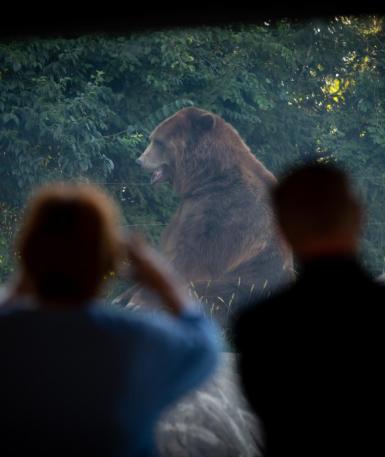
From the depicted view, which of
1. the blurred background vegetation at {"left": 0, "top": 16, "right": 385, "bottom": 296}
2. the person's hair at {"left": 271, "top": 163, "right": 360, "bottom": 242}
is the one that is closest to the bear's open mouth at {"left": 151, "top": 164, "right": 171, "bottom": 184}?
the blurred background vegetation at {"left": 0, "top": 16, "right": 385, "bottom": 296}

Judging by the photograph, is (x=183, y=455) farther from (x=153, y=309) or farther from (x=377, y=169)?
(x=377, y=169)

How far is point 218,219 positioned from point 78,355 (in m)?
7.36

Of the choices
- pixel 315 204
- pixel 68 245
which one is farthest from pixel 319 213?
pixel 68 245

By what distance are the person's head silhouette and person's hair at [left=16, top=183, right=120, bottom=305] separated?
385 millimetres

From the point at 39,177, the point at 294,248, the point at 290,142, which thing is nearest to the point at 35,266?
the point at 294,248

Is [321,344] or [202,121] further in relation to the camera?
[202,121]

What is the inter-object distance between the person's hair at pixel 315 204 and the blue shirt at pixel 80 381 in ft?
1.23

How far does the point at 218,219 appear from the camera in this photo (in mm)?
9664

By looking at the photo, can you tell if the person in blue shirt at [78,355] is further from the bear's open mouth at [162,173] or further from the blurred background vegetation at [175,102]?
the blurred background vegetation at [175,102]

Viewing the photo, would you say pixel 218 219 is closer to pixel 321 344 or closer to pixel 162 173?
pixel 162 173

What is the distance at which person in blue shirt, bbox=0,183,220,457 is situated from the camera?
231 centimetres

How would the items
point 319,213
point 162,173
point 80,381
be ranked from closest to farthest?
point 80,381, point 319,213, point 162,173

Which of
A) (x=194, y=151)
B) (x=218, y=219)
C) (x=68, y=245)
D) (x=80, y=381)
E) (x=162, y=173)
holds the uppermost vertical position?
(x=68, y=245)

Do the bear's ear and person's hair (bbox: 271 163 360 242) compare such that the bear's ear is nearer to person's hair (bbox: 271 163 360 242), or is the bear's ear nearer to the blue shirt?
person's hair (bbox: 271 163 360 242)
